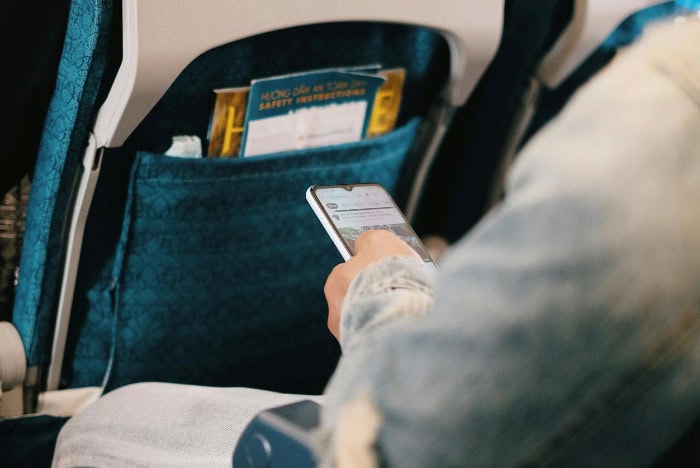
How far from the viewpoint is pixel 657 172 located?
16.5 inches

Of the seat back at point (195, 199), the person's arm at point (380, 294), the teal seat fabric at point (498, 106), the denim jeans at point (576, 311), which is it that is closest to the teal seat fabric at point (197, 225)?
the seat back at point (195, 199)

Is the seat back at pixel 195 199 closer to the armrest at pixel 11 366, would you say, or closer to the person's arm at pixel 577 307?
the armrest at pixel 11 366

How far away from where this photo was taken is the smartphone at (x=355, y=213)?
92 centimetres

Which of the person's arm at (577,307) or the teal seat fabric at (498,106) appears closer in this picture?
the person's arm at (577,307)

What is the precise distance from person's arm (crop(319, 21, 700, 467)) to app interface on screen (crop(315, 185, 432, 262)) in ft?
1.51

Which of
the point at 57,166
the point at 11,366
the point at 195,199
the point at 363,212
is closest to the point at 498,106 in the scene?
the point at 363,212

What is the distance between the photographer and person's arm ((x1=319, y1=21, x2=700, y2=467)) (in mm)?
418

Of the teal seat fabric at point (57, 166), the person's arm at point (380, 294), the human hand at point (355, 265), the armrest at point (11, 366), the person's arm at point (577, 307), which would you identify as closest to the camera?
the person's arm at point (577, 307)

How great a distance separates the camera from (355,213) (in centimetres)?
97

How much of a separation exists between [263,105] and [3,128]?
0.32 metres

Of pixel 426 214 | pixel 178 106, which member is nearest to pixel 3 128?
pixel 178 106

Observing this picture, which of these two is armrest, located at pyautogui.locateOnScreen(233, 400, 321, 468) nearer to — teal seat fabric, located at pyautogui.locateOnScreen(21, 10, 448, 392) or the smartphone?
the smartphone

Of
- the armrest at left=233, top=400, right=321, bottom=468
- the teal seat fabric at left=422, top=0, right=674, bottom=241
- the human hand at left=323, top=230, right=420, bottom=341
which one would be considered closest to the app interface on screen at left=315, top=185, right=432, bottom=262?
the human hand at left=323, top=230, right=420, bottom=341

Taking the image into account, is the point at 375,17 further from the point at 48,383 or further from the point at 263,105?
the point at 48,383
